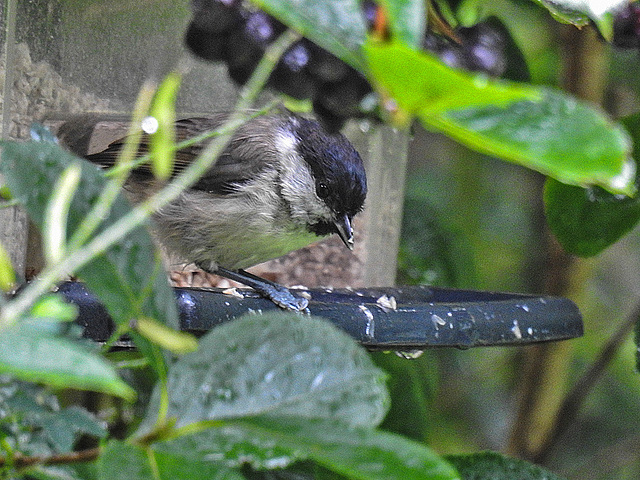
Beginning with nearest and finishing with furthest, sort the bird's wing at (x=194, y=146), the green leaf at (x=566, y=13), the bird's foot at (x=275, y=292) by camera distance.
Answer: the green leaf at (x=566, y=13)
the bird's foot at (x=275, y=292)
the bird's wing at (x=194, y=146)

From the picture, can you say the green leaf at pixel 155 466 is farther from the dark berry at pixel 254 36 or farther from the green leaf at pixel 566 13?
the green leaf at pixel 566 13

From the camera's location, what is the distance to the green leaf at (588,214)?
1.32 metres

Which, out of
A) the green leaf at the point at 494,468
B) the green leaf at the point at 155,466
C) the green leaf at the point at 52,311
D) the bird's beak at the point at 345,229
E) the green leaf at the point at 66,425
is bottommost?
the green leaf at the point at 494,468

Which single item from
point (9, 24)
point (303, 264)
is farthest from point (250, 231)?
point (9, 24)

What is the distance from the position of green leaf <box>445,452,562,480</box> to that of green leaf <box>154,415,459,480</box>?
415mm

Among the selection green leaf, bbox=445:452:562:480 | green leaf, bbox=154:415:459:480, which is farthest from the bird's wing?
green leaf, bbox=154:415:459:480

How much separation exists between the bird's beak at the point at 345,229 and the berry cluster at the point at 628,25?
2.36ft

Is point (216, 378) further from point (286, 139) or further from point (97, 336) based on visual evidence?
point (286, 139)

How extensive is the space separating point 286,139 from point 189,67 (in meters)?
0.38

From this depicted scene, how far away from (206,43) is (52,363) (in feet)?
1.85

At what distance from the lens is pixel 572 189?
1320 mm

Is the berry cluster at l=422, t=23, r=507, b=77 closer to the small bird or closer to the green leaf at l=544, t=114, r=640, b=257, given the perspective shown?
the green leaf at l=544, t=114, r=640, b=257

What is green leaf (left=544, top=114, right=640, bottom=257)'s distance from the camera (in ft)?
4.34

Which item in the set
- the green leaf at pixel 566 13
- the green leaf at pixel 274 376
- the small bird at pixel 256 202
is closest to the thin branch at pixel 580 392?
the small bird at pixel 256 202
